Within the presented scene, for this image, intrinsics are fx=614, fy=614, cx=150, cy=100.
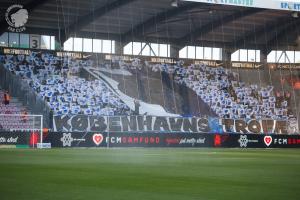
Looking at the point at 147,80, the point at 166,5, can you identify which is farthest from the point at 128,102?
the point at 166,5

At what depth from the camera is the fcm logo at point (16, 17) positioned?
42.3m

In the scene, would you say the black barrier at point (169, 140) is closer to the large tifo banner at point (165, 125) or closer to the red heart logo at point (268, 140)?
the red heart logo at point (268, 140)

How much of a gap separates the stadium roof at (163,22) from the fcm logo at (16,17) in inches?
17.6

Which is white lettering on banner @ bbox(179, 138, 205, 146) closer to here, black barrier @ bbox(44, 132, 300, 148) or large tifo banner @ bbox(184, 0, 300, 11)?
black barrier @ bbox(44, 132, 300, 148)

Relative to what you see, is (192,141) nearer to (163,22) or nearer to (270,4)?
(270,4)

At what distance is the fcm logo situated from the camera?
139 feet

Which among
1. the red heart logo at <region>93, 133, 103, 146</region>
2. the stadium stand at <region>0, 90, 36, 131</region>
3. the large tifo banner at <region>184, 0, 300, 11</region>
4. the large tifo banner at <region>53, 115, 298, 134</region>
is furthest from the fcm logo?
the large tifo banner at <region>184, 0, 300, 11</region>

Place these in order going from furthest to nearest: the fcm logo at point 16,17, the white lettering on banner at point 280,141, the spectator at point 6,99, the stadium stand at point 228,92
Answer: the stadium stand at point 228,92 → the fcm logo at point 16,17 → the white lettering on banner at point 280,141 → the spectator at point 6,99

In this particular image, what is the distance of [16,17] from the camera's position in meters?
43.5

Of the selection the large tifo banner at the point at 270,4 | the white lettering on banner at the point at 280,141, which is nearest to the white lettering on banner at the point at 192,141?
the white lettering on banner at the point at 280,141

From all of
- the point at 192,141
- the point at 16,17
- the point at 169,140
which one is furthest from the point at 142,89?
the point at 16,17

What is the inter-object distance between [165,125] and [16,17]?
43.6 ft

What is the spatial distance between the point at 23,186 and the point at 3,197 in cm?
144

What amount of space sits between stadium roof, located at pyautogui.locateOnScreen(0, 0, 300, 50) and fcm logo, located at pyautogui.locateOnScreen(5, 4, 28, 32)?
1.46ft
